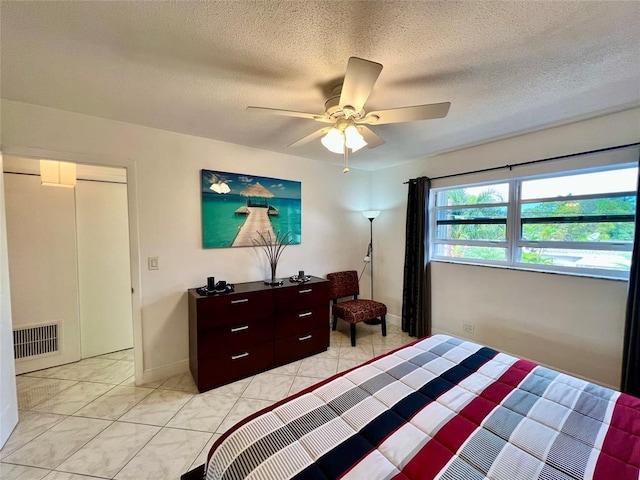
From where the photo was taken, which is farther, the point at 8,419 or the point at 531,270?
the point at 531,270

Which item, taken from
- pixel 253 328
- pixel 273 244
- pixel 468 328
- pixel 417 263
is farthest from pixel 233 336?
pixel 468 328

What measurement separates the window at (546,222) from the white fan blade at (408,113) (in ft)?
5.96

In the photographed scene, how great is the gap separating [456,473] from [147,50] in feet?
7.72

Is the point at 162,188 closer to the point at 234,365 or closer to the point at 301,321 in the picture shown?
the point at 234,365

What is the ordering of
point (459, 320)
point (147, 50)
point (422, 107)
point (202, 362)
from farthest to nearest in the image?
point (459, 320), point (202, 362), point (422, 107), point (147, 50)

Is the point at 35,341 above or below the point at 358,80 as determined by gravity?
below

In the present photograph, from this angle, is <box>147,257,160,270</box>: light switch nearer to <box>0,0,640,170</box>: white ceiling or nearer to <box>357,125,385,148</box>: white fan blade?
<box>0,0,640,170</box>: white ceiling

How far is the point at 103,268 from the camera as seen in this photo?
2.98 m

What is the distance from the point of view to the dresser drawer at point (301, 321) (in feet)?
8.93

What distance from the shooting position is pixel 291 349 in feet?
9.17

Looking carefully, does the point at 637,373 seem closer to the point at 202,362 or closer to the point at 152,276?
the point at 202,362

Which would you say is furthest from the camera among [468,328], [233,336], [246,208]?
[468,328]

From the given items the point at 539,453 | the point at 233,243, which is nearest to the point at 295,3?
the point at 539,453

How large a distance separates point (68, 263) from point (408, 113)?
356 cm
